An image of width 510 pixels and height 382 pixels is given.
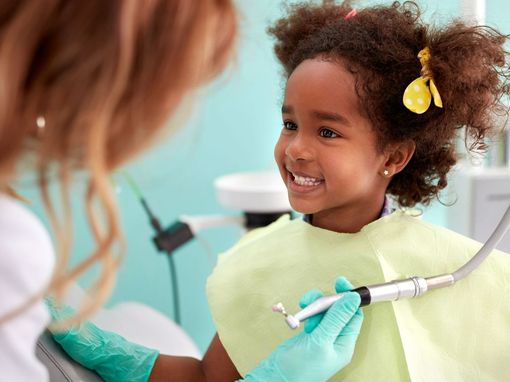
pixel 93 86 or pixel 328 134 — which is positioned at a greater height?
pixel 93 86

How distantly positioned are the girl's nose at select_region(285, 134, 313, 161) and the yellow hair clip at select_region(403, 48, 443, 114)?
16cm

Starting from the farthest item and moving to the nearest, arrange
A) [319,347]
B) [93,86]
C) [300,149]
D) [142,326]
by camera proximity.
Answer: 1. [142,326]
2. [300,149]
3. [319,347]
4. [93,86]

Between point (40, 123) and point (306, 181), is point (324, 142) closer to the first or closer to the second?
point (306, 181)

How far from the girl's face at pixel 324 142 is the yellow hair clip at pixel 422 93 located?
8 centimetres

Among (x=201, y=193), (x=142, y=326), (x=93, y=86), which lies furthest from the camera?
(x=201, y=193)

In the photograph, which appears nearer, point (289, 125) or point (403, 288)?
point (403, 288)

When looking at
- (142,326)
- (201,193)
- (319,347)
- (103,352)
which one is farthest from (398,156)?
(201,193)

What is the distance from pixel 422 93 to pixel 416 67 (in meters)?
0.07

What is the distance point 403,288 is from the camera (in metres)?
1.01

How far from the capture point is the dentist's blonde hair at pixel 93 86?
653mm

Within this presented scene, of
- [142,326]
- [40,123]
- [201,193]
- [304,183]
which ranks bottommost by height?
[142,326]

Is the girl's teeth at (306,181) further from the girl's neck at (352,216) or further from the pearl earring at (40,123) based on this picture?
the pearl earring at (40,123)

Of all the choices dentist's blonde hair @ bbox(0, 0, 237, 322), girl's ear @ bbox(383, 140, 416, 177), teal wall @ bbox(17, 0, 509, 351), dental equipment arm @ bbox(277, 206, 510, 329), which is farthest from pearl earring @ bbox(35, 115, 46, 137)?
teal wall @ bbox(17, 0, 509, 351)

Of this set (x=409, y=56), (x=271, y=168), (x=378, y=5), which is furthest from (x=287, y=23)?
(x=271, y=168)
